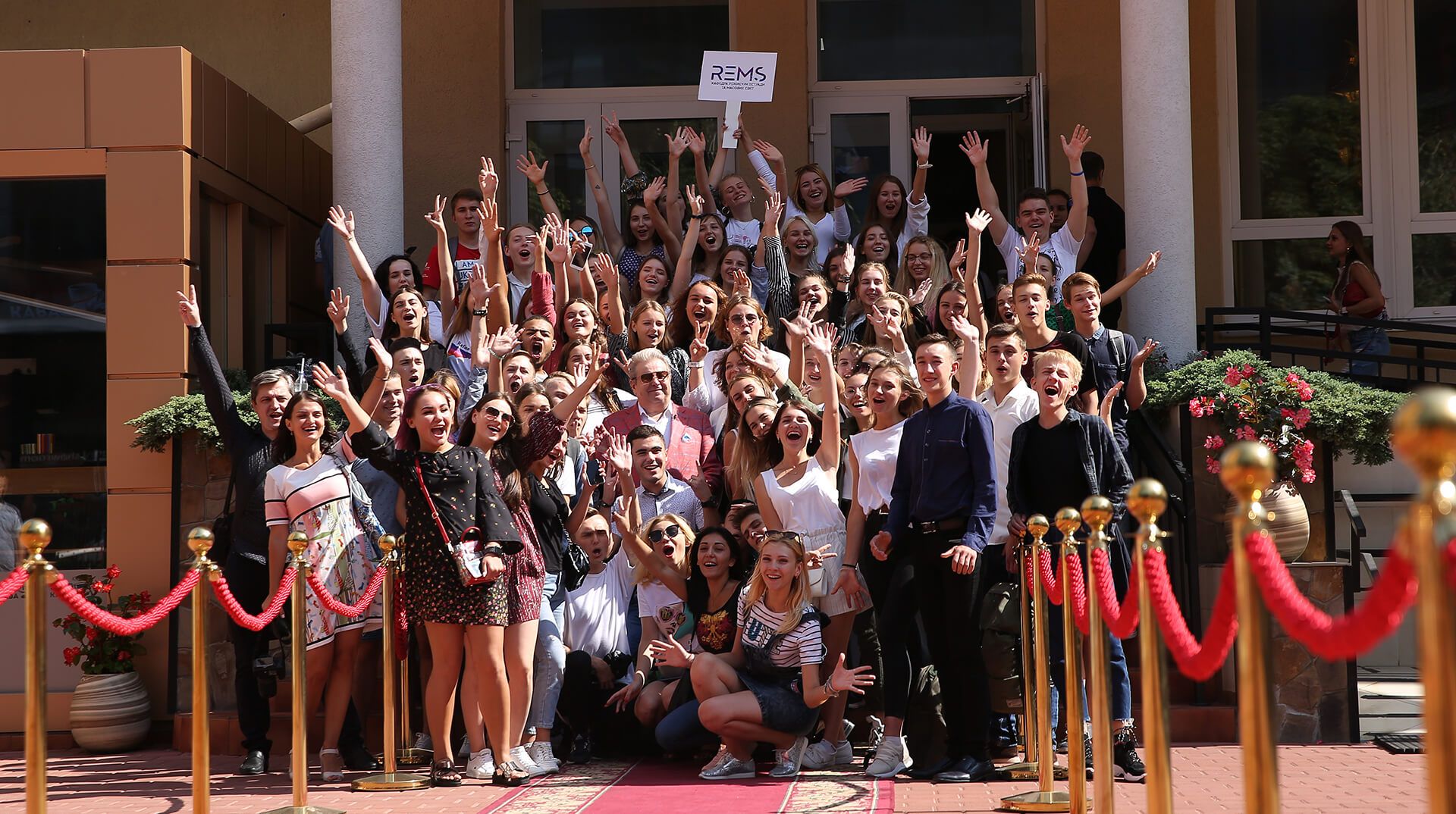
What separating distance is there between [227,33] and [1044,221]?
353 inches

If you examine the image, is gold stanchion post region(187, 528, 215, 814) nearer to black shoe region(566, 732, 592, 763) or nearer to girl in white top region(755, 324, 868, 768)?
black shoe region(566, 732, 592, 763)

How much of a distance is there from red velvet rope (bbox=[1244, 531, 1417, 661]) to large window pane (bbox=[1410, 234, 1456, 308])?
11.1 metres

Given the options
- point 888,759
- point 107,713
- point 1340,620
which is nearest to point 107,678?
point 107,713

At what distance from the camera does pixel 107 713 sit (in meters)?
8.80

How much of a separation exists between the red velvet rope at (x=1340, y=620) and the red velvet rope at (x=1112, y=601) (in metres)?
1.29

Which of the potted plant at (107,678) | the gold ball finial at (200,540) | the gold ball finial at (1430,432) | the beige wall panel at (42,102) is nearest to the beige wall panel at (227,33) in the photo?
the beige wall panel at (42,102)

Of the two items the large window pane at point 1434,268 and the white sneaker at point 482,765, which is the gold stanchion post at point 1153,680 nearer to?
the white sneaker at point 482,765

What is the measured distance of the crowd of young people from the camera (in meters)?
7.09

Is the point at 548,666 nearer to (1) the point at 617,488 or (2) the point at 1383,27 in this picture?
(1) the point at 617,488

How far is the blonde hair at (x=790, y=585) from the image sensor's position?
7086mm

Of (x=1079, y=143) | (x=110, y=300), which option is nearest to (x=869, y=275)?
(x=1079, y=143)

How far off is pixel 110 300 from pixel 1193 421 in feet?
22.4

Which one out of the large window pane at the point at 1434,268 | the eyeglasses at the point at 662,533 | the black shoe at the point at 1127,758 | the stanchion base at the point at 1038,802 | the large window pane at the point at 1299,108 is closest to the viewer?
the stanchion base at the point at 1038,802

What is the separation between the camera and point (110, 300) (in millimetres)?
9609
